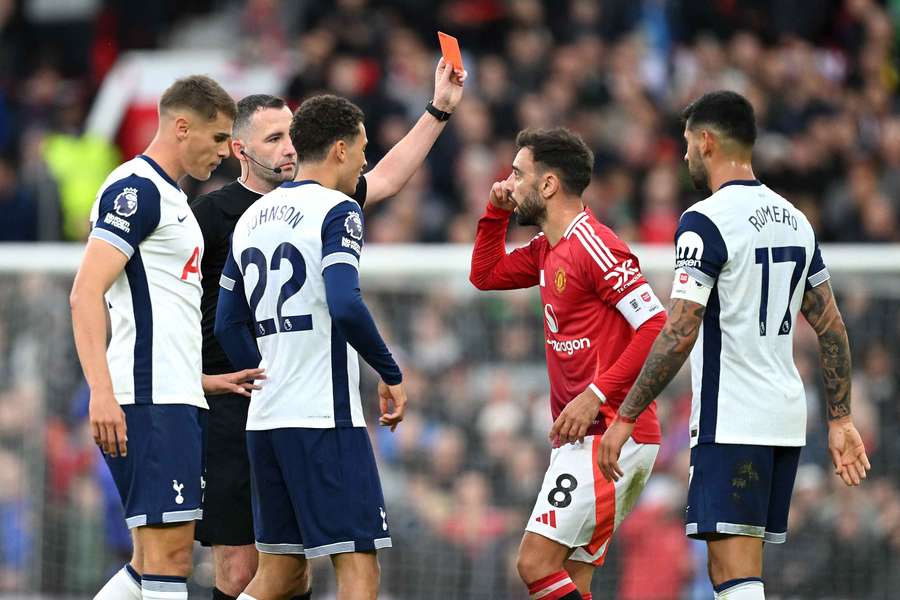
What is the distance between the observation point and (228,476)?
7.16 meters

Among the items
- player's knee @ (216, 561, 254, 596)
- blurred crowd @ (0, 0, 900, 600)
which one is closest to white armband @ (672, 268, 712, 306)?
player's knee @ (216, 561, 254, 596)

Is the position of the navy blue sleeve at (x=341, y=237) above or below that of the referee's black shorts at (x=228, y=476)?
above

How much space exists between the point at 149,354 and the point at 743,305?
7.98 ft

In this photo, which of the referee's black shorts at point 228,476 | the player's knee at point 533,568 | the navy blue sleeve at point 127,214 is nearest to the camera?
the navy blue sleeve at point 127,214

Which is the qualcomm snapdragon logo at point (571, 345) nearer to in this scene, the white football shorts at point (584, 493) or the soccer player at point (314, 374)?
the white football shorts at point (584, 493)

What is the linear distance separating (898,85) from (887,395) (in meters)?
4.75

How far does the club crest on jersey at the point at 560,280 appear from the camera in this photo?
6.82m

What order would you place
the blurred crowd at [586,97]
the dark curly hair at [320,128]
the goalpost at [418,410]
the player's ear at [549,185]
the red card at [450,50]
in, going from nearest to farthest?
the dark curly hair at [320,128] < the player's ear at [549,185] < the red card at [450,50] < the goalpost at [418,410] < the blurred crowd at [586,97]

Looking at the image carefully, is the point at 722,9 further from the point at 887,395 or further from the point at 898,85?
the point at 887,395

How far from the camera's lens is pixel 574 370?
6824 millimetres

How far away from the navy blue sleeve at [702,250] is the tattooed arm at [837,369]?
542mm

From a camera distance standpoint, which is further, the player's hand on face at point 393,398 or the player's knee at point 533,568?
the player's knee at point 533,568

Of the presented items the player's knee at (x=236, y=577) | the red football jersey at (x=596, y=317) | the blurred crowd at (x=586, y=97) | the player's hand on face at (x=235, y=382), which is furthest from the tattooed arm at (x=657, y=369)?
the blurred crowd at (x=586, y=97)

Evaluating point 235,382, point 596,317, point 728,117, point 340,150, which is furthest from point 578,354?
point 235,382
